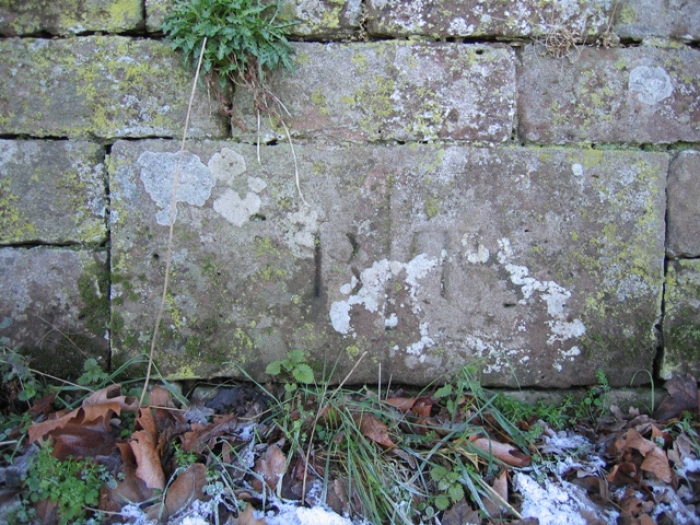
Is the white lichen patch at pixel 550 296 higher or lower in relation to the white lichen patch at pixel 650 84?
lower

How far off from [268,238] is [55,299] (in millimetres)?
934

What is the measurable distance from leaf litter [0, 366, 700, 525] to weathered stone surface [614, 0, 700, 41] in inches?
60.5

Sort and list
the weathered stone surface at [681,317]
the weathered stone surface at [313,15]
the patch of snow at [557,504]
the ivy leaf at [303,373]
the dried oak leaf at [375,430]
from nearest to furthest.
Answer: the patch of snow at [557,504] → the dried oak leaf at [375,430] → the ivy leaf at [303,373] → the weathered stone surface at [313,15] → the weathered stone surface at [681,317]

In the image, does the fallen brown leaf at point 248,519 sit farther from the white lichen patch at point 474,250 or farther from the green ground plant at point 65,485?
the white lichen patch at point 474,250

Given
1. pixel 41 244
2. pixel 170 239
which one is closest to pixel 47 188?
pixel 41 244

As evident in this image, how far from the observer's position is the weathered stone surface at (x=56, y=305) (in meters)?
2.20

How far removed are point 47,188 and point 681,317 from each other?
9.04 feet

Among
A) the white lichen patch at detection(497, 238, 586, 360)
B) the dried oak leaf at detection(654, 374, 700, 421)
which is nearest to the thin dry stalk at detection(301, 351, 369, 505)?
the white lichen patch at detection(497, 238, 586, 360)

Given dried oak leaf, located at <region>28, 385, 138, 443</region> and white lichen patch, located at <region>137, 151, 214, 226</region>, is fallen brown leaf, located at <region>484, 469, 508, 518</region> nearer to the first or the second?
dried oak leaf, located at <region>28, 385, 138, 443</region>

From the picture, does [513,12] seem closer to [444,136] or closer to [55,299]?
[444,136]

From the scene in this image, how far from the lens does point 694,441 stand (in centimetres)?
203

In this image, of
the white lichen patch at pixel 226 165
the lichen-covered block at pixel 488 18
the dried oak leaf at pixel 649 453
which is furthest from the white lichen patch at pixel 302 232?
the dried oak leaf at pixel 649 453

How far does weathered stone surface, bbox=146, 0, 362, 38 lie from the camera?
216 centimetres

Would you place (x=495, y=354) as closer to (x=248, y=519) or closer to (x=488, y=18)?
(x=248, y=519)
